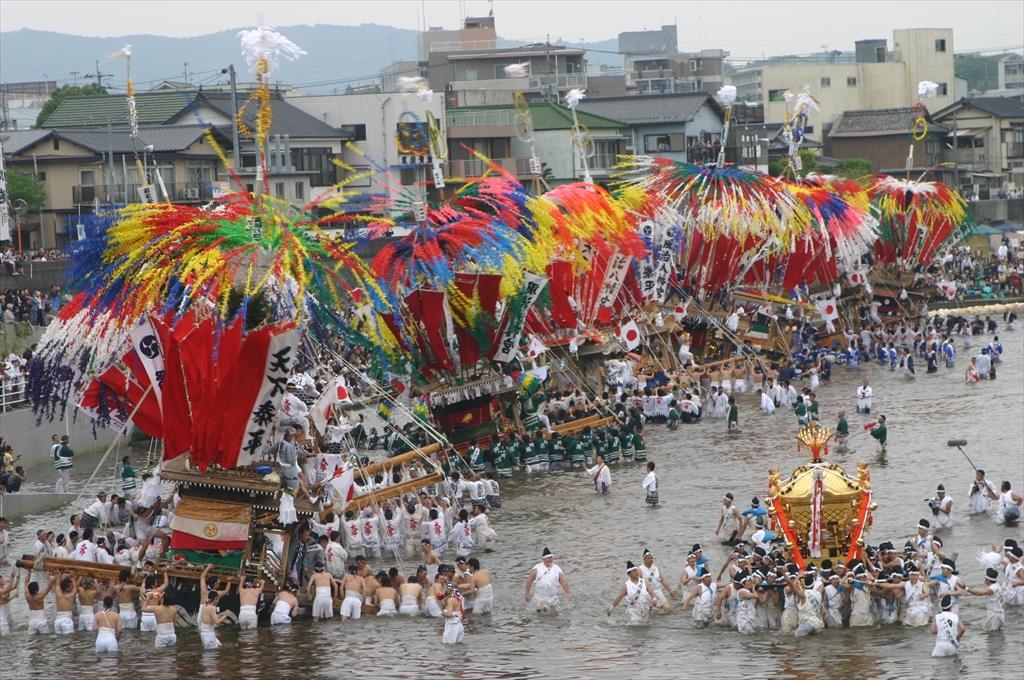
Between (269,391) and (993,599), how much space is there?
11114mm

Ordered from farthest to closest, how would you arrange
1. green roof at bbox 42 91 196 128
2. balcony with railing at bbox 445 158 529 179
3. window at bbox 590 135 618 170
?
window at bbox 590 135 618 170 < balcony with railing at bbox 445 158 529 179 < green roof at bbox 42 91 196 128

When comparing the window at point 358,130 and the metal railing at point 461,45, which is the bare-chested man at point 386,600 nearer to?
the window at point 358,130

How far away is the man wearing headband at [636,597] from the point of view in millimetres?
22531

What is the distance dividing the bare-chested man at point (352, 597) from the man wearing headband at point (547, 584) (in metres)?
2.61

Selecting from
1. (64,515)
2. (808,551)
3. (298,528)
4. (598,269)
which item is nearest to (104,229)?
(298,528)

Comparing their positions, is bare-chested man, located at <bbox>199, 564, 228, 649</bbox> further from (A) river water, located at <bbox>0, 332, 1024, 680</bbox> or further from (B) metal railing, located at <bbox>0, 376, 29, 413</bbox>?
(B) metal railing, located at <bbox>0, 376, 29, 413</bbox>

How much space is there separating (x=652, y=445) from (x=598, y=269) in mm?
6442

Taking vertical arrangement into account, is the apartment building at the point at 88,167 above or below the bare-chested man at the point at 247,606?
above

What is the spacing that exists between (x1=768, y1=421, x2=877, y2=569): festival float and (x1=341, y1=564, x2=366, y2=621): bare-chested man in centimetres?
648

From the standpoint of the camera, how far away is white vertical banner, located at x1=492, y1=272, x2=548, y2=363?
116 feet

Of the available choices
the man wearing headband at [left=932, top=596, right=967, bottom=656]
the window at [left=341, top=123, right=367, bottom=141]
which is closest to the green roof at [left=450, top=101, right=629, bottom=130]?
the window at [left=341, top=123, right=367, bottom=141]

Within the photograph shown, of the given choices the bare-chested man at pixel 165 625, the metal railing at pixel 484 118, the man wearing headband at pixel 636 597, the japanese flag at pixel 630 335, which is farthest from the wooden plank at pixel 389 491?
the metal railing at pixel 484 118

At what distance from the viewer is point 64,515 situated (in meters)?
30.6

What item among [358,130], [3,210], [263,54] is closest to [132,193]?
[3,210]
